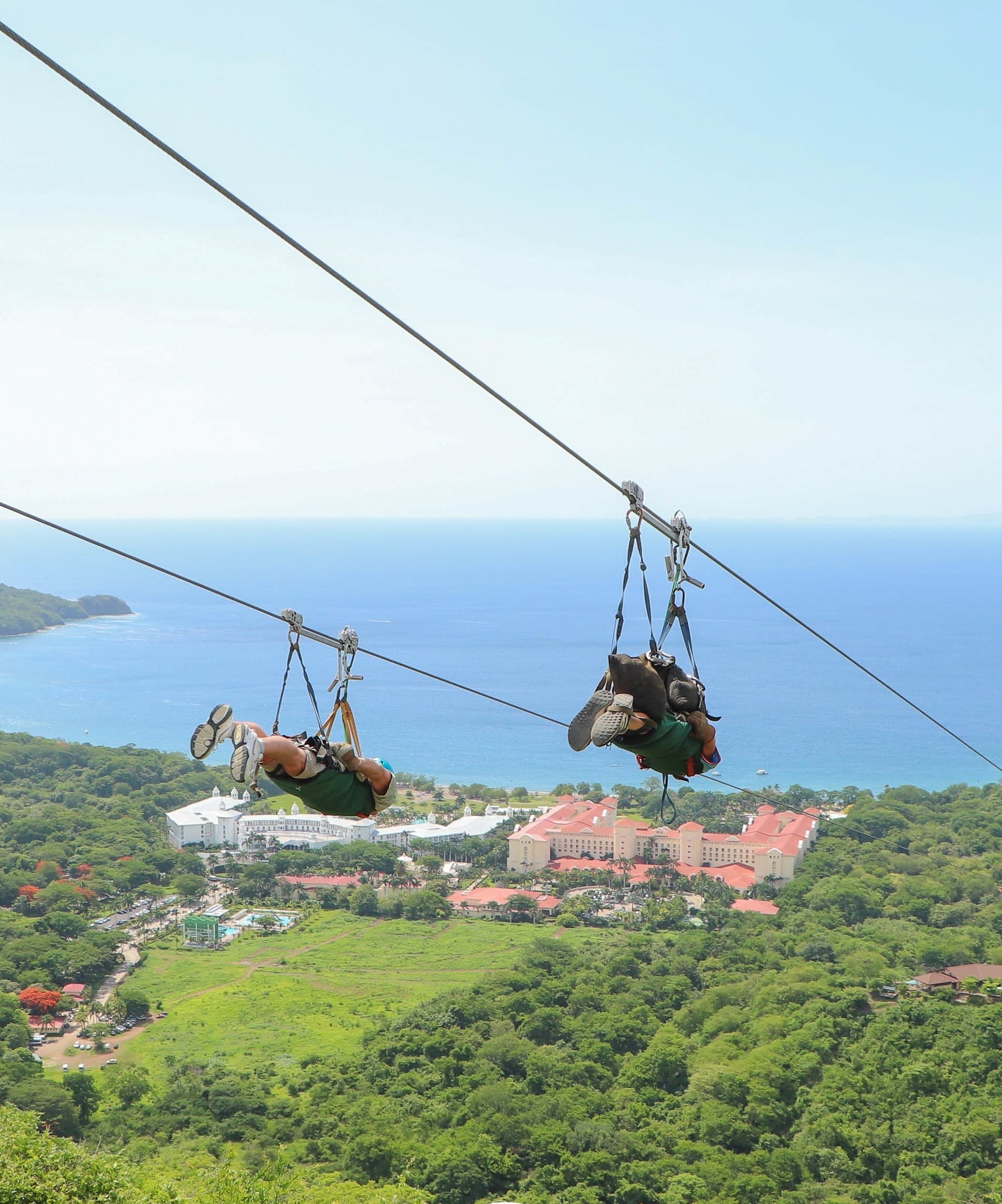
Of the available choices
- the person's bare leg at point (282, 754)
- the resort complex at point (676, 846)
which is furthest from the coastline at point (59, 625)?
the person's bare leg at point (282, 754)

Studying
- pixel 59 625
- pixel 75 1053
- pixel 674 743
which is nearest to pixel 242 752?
pixel 674 743

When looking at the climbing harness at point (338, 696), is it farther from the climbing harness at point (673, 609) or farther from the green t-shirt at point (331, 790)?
the climbing harness at point (673, 609)

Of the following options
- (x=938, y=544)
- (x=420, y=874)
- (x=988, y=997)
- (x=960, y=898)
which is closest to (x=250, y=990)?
(x=420, y=874)

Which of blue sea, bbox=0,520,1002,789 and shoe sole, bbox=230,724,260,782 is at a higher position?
shoe sole, bbox=230,724,260,782

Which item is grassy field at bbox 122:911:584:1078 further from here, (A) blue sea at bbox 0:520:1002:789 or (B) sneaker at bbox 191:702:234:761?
(A) blue sea at bbox 0:520:1002:789

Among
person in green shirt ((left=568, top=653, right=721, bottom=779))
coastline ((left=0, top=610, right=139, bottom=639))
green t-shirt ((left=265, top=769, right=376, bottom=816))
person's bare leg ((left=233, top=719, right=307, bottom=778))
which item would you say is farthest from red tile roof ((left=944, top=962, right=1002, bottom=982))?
coastline ((left=0, top=610, right=139, bottom=639))

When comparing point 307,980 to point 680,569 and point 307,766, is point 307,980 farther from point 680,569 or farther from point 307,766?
point 680,569
